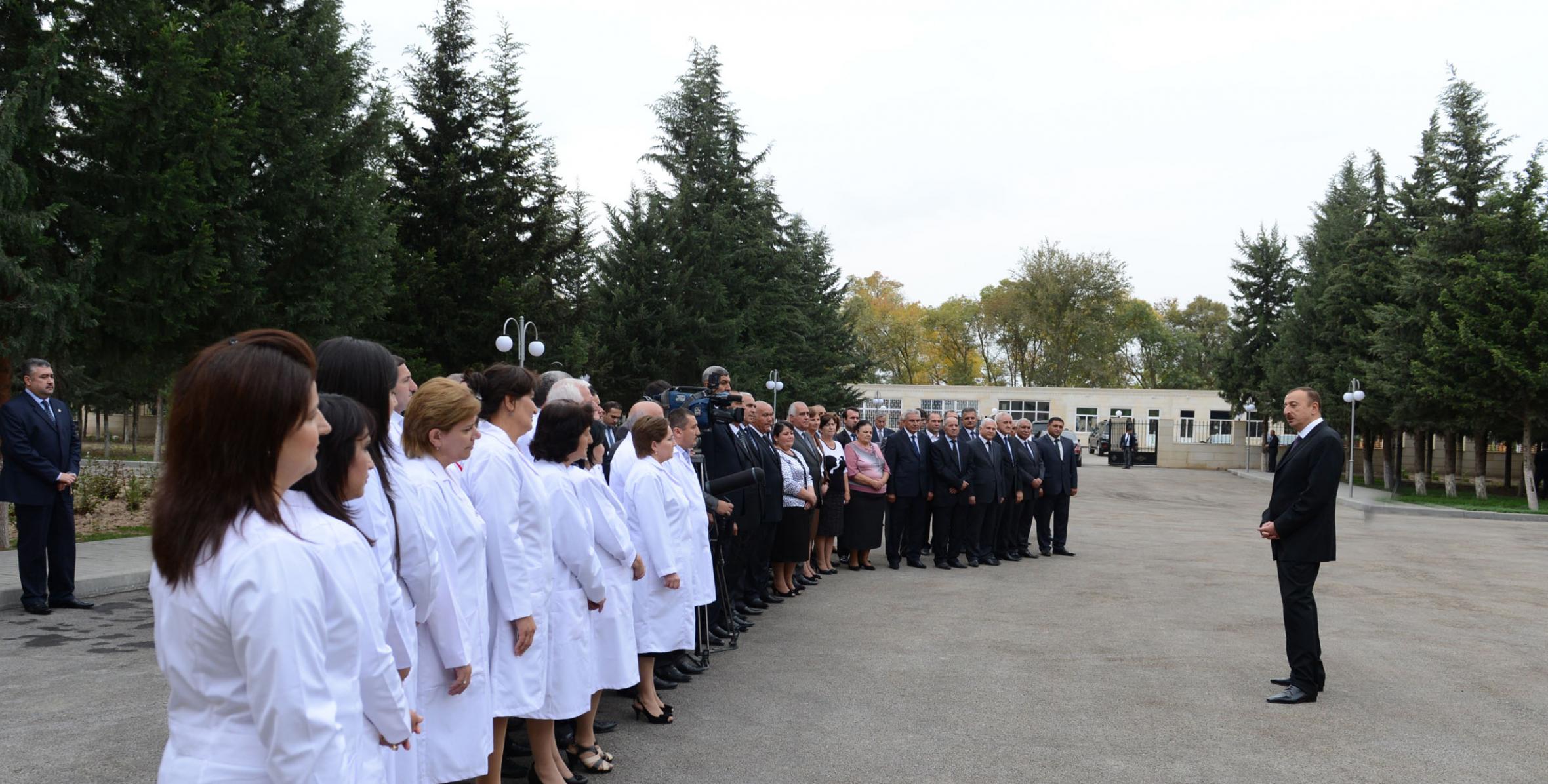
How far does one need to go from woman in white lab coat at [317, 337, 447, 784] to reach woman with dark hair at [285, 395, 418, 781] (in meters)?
0.19

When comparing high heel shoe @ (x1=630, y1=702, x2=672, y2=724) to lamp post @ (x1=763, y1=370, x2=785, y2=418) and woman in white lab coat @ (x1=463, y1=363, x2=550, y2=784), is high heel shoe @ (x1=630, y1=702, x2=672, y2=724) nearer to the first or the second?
woman in white lab coat @ (x1=463, y1=363, x2=550, y2=784)

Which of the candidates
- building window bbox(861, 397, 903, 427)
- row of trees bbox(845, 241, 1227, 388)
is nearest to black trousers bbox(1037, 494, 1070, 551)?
building window bbox(861, 397, 903, 427)

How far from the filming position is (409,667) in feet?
10.2

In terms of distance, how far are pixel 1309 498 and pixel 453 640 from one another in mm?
5882

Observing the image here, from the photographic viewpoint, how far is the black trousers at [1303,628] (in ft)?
24.1

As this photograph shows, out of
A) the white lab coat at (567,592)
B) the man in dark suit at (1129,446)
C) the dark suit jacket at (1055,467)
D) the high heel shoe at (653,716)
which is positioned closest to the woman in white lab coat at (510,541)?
the white lab coat at (567,592)

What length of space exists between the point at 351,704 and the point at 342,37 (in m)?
20.0

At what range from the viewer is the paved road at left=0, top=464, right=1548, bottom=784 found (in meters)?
5.75

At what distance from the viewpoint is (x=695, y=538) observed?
7246 millimetres

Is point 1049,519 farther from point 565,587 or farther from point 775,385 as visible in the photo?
point 775,385

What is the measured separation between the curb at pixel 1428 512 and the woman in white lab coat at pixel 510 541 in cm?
2417

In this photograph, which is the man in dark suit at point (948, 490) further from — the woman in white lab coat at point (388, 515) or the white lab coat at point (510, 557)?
the woman in white lab coat at point (388, 515)

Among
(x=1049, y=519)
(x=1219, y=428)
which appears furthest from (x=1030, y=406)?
(x=1049, y=519)

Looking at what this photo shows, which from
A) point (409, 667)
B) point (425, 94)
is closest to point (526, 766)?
point (409, 667)
